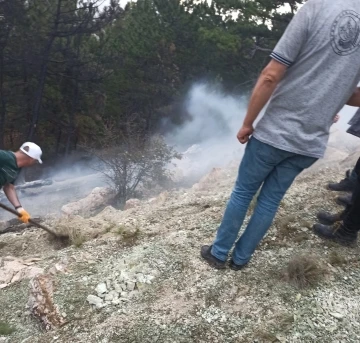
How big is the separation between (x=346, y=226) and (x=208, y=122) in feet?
73.1

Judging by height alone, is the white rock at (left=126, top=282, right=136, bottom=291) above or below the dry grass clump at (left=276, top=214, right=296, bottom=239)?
below

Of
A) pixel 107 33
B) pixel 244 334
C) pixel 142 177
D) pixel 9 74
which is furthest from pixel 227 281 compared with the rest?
pixel 107 33

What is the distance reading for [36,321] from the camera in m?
2.45

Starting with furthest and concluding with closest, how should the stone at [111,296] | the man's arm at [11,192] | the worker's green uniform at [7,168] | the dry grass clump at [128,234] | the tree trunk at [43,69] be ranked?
the tree trunk at [43,69] → the man's arm at [11,192] → the worker's green uniform at [7,168] → the dry grass clump at [128,234] → the stone at [111,296]

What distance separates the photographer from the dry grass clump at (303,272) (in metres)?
2.50

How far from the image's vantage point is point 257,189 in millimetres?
2357

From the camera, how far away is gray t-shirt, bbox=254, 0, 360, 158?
1.95m

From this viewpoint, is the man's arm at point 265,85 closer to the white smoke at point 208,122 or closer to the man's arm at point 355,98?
the man's arm at point 355,98

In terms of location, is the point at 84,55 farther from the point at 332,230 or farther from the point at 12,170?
the point at 332,230

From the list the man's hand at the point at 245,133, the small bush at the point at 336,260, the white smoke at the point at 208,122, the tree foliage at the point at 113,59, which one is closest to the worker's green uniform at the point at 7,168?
the man's hand at the point at 245,133

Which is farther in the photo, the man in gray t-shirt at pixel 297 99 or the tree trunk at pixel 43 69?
the tree trunk at pixel 43 69

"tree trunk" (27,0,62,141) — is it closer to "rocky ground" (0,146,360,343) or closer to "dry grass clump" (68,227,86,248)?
"dry grass clump" (68,227,86,248)

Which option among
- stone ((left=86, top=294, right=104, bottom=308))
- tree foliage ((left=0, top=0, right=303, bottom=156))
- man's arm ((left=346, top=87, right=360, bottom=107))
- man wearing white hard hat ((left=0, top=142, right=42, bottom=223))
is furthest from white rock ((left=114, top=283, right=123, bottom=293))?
tree foliage ((left=0, top=0, right=303, bottom=156))

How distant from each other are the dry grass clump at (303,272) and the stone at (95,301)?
1.16 metres
